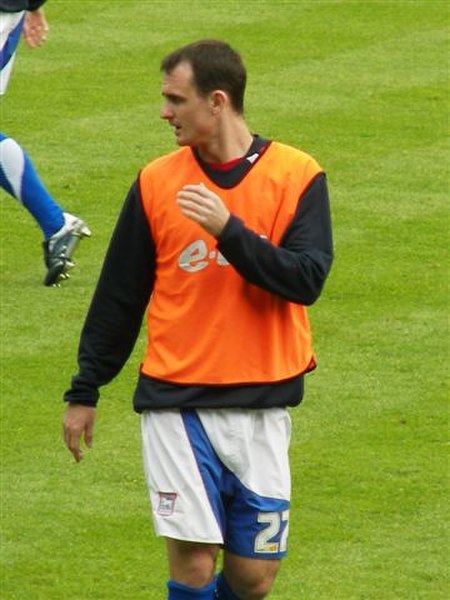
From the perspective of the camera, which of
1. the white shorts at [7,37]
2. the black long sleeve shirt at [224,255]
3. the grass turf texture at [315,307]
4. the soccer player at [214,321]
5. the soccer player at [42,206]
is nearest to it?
the black long sleeve shirt at [224,255]

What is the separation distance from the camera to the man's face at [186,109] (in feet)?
21.5

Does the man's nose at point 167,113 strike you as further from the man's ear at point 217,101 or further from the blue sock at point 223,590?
the blue sock at point 223,590

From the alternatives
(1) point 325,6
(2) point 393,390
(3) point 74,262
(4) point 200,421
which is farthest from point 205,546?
(1) point 325,6

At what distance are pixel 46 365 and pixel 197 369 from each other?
3.62 m

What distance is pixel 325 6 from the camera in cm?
1766

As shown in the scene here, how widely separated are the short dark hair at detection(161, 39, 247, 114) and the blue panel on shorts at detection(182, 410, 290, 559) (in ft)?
3.21

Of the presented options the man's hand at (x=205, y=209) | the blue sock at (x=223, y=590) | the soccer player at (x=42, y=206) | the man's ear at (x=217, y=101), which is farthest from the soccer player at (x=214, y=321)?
the soccer player at (x=42, y=206)

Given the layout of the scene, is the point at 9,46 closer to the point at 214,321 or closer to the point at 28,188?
the point at 28,188

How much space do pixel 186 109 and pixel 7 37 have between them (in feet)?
16.8

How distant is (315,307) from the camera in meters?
11.0

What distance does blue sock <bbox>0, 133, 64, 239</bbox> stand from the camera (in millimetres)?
11219

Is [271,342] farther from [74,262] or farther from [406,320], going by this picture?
[74,262]

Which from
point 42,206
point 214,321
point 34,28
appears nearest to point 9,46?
point 34,28

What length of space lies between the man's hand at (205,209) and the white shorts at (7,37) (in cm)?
538
